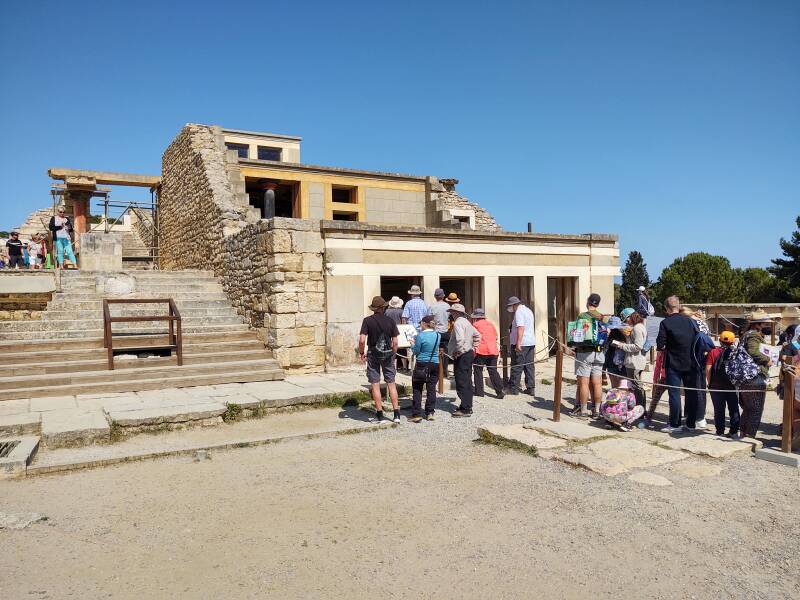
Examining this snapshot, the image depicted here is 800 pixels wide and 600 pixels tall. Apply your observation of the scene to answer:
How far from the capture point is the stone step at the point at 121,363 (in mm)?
8016

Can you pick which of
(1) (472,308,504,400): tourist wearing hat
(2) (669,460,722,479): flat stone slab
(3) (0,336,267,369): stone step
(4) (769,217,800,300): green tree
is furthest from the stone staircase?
(4) (769,217,800,300): green tree

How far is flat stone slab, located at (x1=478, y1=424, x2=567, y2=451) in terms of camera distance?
6172 mm

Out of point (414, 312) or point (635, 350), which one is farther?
point (414, 312)

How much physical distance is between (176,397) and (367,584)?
17.6 feet

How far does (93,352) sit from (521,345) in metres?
6.80

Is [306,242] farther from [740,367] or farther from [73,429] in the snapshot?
[740,367]

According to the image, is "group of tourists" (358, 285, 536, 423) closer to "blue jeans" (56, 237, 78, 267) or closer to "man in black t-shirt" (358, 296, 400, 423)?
"man in black t-shirt" (358, 296, 400, 423)

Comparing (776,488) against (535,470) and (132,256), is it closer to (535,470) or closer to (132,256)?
(535,470)

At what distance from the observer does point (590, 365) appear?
7.55 metres

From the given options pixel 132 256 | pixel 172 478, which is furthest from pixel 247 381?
pixel 132 256

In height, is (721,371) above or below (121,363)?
above

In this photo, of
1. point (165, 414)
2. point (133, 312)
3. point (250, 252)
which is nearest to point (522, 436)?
point (165, 414)

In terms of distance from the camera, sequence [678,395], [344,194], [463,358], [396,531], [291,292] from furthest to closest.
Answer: [344,194], [291,292], [463,358], [678,395], [396,531]

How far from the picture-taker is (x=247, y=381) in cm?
908
